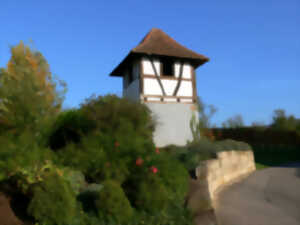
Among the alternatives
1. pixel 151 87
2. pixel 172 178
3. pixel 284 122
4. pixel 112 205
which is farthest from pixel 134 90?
pixel 284 122

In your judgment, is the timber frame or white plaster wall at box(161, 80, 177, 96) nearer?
the timber frame

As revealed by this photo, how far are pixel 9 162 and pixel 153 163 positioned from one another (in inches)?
129

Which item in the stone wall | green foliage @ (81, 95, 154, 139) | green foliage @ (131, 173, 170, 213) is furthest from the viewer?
the stone wall

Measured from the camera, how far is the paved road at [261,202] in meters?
6.86

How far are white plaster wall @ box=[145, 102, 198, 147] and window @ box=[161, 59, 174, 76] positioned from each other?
6.29ft

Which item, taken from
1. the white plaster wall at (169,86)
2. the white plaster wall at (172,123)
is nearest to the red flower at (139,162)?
the white plaster wall at (172,123)

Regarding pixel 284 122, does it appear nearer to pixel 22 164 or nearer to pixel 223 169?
pixel 223 169

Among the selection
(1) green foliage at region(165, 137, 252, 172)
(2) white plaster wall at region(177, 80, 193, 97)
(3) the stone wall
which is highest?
(2) white plaster wall at region(177, 80, 193, 97)

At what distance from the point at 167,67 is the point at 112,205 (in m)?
9.70

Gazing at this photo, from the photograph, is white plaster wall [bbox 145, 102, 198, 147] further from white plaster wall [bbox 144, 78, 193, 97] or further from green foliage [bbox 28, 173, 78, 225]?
green foliage [bbox 28, 173, 78, 225]

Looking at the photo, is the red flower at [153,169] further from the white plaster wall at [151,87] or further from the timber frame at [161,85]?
the white plaster wall at [151,87]

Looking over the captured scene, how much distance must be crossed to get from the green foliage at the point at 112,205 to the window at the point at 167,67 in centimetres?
900

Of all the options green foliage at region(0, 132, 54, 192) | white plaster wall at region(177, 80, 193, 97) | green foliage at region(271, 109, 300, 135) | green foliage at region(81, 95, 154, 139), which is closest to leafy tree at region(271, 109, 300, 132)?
green foliage at region(271, 109, 300, 135)

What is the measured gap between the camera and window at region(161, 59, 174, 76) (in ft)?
43.9
